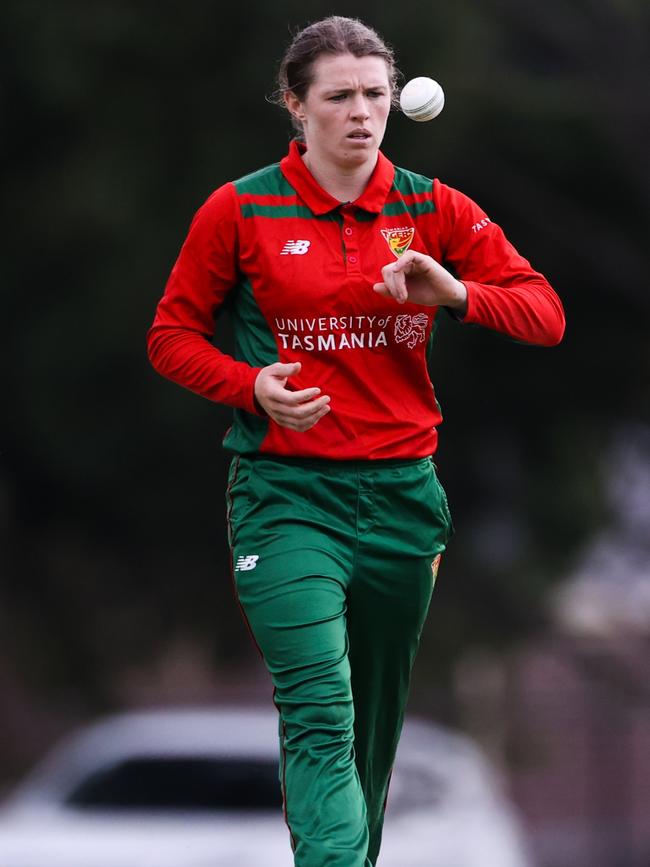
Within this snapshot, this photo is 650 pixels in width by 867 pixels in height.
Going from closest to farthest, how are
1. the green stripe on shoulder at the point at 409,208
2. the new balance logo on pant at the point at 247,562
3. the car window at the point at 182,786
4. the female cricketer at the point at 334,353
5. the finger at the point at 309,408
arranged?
1. the finger at the point at 309,408
2. the female cricketer at the point at 334,353
3. the new balance logo on pant at the point at 247,562
4. the green stripe on shoulder at the point at 409,208
5. the car window at the point at 182,786

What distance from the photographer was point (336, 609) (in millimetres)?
4520

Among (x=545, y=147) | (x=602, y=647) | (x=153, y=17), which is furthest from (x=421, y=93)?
(x=602, y=647)

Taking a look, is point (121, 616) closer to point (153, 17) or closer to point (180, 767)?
point (153, 17)

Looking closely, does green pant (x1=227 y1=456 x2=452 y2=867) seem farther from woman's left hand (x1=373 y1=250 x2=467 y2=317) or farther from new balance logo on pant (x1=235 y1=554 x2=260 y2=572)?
woman's left hand (x1=373 y1=250 x2=467 y2=317)

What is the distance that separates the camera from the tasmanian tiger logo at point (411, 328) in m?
4.64

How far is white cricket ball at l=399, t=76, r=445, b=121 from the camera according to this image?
4656 millimetres

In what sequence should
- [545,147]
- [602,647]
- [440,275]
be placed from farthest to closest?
[602,647] → [545,147] → [440,275]

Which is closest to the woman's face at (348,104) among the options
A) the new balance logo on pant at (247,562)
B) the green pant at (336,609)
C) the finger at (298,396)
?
the finger at (298,396)

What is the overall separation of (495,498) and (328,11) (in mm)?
7201

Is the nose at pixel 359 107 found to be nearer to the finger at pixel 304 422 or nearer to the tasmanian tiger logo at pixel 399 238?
the tasmanian tiger logo at pixel 399 238

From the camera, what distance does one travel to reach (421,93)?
4652 millimetres

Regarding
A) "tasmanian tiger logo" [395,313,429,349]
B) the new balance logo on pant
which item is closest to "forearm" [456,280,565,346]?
"tasmanian tiger logo" [395,313,429,349]

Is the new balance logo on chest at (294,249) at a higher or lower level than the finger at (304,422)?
higher

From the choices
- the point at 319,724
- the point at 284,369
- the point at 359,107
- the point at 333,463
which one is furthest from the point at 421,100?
the point at 319,724
